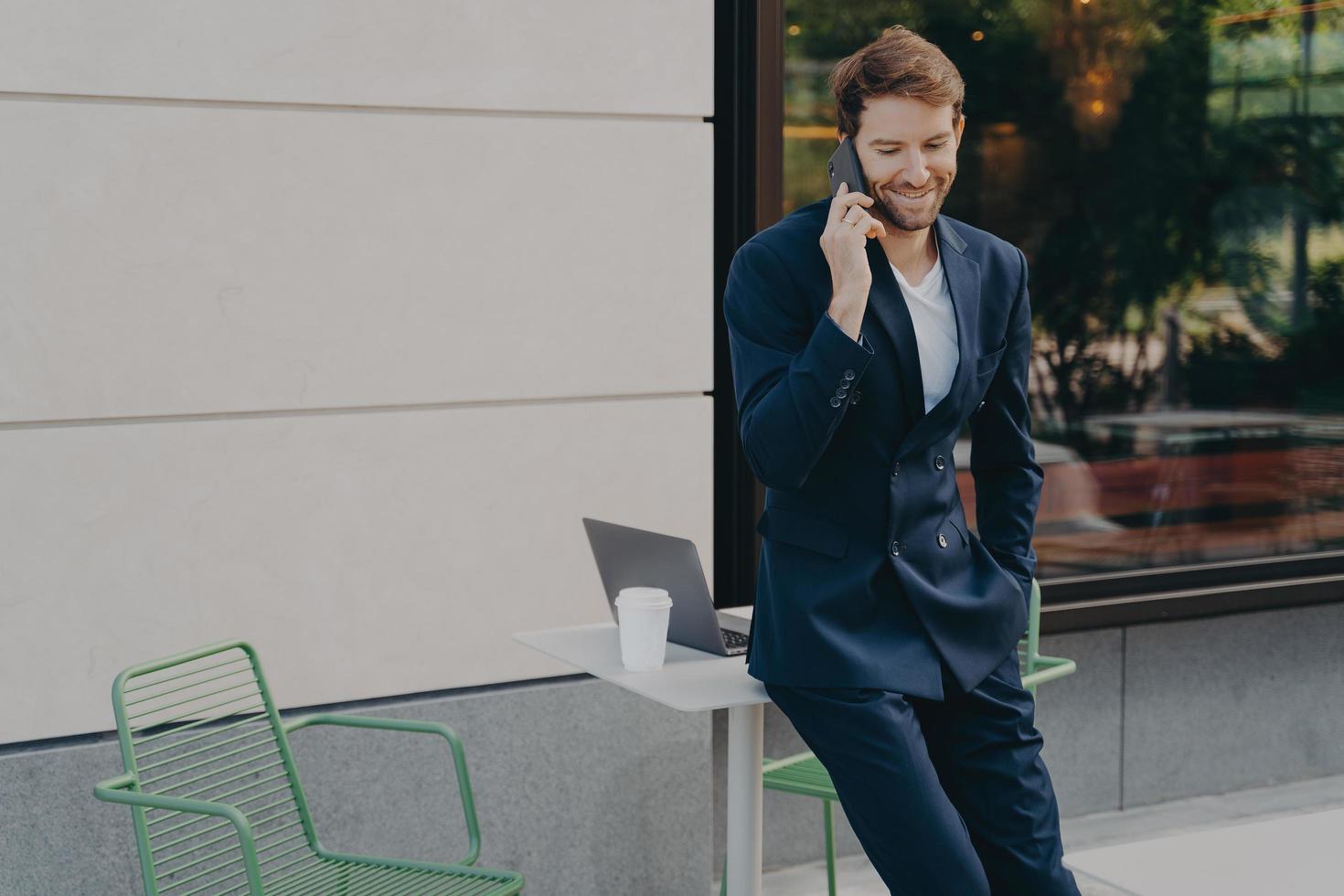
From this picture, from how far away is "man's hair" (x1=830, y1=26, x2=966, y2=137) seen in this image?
2172 millimetres

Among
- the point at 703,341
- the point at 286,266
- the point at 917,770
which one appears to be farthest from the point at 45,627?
the point at 917,770

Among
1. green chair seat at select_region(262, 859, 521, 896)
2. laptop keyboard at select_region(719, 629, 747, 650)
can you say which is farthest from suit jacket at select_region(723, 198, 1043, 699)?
green chair seat at select_region(262, 859, 521, 896)

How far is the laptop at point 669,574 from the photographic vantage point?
8.61 feet

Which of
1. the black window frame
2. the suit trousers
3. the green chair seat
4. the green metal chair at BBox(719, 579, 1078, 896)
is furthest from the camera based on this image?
the black window frame

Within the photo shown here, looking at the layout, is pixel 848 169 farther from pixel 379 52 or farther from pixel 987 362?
pixel 379 52

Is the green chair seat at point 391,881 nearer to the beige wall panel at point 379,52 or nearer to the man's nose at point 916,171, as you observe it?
the man's nose at point 916,171

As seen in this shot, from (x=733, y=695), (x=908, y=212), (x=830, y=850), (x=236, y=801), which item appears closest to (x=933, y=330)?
(x=908, y=212)

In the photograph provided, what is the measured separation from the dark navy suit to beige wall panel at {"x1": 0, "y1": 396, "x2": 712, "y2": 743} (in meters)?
1.53

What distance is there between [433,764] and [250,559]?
71cm

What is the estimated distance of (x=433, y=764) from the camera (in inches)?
147

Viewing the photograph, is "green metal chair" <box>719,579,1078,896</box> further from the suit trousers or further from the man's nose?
the man's nose

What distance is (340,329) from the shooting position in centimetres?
354

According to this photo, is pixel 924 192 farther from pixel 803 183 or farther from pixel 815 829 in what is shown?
pixel 815 829

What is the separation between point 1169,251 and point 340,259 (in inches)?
120
